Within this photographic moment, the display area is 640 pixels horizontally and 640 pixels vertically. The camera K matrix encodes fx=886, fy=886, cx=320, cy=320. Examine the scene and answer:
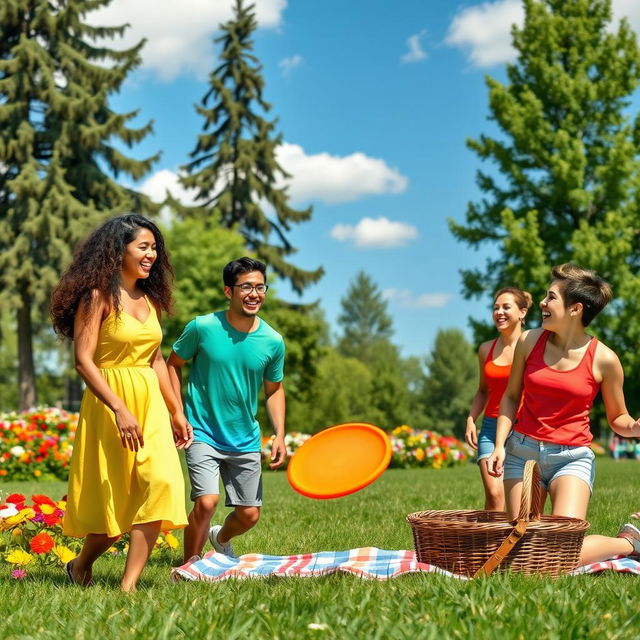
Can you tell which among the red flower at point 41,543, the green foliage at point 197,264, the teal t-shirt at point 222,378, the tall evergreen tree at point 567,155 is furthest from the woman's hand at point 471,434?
the green foliage at point 197,264

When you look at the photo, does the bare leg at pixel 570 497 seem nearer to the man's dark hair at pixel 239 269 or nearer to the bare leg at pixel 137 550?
the man's dark hair at pixel 239 269

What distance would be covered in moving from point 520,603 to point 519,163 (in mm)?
25359

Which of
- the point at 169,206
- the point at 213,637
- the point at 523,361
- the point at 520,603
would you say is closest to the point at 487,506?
the point at 523,361

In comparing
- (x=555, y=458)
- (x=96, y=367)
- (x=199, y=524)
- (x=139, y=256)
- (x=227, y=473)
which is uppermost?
(x=139, y=256)

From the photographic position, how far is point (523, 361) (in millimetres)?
5855

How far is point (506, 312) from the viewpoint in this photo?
23.7ft

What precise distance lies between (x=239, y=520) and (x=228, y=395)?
92cm

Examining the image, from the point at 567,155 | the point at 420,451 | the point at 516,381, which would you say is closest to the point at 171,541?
the point at 516,381

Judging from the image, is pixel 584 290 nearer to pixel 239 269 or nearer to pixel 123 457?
pixel 239 269

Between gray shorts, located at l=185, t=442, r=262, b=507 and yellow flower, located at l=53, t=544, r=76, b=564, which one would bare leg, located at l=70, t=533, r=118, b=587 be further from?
gray shorts, located at l=185, t=442, r=262, b=507

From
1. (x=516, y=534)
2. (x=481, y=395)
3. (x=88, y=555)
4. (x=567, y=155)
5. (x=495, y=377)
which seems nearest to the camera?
(x=516, y=534)

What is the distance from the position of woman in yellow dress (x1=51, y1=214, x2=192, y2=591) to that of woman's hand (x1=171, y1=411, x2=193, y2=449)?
0.50 m

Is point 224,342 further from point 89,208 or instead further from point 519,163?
point 89,208

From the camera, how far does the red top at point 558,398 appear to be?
18.6 feet
